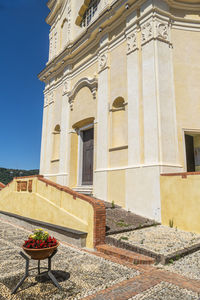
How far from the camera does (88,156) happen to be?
12.2 m

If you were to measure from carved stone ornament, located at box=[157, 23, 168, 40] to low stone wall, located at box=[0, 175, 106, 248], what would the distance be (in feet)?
22.4

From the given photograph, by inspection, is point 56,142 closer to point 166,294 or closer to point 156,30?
point 156,30

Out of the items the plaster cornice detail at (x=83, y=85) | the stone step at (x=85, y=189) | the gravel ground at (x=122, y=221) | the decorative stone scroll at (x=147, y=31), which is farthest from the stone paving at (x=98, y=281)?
the plaster cornice detail at (x=83, y=85)

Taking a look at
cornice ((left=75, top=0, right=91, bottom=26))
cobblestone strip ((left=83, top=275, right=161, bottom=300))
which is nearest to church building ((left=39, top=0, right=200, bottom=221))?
cornice ((left=75, top=0, right=91, bottom=26))

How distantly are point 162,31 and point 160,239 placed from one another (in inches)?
301

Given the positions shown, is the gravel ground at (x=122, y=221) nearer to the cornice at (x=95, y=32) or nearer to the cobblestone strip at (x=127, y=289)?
the cobblestone strip at (x=127, y=289)

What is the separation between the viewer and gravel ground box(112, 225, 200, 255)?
15.8 ft

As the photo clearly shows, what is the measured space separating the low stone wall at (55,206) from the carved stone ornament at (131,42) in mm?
6399

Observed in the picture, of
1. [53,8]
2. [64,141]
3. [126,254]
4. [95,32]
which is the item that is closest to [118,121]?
[64,141]

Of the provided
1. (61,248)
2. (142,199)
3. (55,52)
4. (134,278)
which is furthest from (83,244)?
(55,52)

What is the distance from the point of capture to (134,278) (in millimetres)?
3656

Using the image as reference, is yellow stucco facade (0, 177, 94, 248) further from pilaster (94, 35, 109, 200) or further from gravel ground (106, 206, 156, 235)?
pilaster (94, 35, 109, 200)

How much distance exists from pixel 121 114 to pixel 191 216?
5.30 meters

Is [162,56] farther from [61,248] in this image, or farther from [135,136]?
[61,248]
